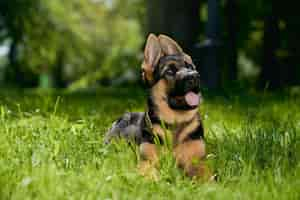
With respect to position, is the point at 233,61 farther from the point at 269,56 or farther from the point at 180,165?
the point at 180,165

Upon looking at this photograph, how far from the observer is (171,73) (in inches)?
172

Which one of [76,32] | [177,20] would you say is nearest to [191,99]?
[177,20]

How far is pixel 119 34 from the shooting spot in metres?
38.0

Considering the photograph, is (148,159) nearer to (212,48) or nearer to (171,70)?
(171,70)

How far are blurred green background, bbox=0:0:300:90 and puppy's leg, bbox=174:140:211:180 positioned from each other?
374 cm

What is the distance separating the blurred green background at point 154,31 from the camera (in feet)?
44.8

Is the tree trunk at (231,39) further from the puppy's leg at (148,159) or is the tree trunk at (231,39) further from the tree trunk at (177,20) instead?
the puppy's leg at (148,159)

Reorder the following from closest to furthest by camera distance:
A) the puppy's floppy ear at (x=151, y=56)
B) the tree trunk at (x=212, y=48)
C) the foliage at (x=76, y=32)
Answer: the puppy's floppy ear at (x=151, y=56)
the tree trunk at (x=212, y=48)
the foliage at (x=76, y=32)

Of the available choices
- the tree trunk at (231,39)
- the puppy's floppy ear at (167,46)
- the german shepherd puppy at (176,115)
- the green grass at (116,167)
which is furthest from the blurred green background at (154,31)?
the german shepherd puppy at (176,115)

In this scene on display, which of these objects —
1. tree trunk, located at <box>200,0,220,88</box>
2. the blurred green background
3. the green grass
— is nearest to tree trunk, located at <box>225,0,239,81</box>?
the blurred green background

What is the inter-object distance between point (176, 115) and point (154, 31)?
31.9 feet

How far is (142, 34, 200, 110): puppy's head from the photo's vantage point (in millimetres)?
4281

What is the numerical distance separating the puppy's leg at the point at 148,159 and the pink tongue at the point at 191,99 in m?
0.39

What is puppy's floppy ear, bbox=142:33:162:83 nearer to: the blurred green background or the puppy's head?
the puppy's head
